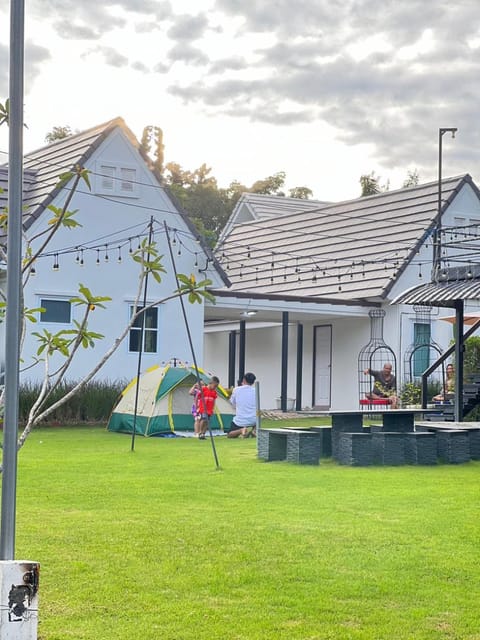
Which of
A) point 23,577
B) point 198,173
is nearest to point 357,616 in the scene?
point 23,577

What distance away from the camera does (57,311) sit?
25.0 meters

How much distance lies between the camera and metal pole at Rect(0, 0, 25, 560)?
15.6 feet

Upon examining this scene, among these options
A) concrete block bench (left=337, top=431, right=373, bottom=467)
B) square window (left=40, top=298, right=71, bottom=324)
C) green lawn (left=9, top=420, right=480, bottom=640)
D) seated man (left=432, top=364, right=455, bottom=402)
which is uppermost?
square window (left=40, top=298, right=71, bottom=324)

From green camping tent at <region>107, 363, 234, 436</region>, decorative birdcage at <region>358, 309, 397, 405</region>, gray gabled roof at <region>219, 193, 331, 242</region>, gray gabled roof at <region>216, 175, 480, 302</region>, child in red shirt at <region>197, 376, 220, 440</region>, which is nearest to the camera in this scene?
child in red shirt at <region>197, 376, 220, 440</region>

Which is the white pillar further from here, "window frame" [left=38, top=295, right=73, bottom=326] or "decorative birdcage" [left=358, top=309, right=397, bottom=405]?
"decorative birdcage" [left=358, top=309, right=397, bottom=405]

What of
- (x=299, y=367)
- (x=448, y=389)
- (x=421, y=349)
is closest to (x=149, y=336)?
(x=299, y=367)

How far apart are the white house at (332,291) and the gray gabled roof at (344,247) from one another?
42 millimetres

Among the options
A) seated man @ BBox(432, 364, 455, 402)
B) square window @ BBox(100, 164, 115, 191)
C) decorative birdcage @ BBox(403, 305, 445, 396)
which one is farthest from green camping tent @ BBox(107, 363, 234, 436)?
decorative birdcage @ BBox(403, 305, 445, 396)

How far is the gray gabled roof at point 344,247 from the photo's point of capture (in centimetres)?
3023

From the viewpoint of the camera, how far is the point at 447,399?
23609mm

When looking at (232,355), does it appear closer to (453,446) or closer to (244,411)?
(244,411)

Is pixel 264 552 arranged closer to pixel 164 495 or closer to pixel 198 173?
pixel 164 495

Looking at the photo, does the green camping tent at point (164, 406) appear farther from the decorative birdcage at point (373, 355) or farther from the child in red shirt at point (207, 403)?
the decorative birdcage at point (373, 355)

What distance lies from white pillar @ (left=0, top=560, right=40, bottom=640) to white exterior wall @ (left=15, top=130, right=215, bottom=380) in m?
20.0
